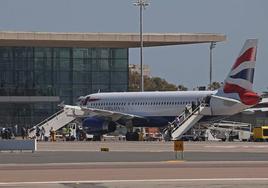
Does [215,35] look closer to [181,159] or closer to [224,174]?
[181,159]

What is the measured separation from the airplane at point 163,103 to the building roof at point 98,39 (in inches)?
562

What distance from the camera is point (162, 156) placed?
37.7m

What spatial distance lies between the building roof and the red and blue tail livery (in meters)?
25.7

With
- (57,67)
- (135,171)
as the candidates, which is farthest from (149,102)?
(135,171)

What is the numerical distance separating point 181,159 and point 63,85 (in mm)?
54670

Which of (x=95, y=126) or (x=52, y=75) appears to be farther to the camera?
(x=52, y=75)

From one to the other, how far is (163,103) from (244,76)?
25.1 feet

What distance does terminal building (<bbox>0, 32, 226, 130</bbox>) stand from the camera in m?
86.2

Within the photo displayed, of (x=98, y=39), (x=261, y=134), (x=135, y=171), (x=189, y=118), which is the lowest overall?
(x=261, y=134)

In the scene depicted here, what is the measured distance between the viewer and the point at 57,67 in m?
88.1

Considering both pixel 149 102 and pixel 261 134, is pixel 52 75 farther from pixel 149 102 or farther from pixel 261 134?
pixel 261 134

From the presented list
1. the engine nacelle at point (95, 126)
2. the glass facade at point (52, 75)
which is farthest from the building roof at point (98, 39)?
the engine nacelle at point (95, 126)

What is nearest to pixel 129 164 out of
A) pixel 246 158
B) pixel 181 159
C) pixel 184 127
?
pixel 181 159

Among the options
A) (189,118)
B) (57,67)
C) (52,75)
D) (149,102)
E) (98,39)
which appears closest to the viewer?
(189,118)
